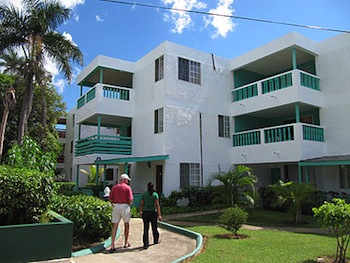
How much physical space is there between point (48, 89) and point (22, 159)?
20.5 meters

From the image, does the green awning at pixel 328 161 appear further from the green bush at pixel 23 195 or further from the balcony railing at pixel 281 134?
the green bush at pixel 23 195

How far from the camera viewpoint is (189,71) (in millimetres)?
17844

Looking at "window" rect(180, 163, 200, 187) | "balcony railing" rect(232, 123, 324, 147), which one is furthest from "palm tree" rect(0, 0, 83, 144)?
"balcony railing" rect(232, 123, 324, 147)

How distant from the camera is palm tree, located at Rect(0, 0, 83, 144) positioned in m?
16.5

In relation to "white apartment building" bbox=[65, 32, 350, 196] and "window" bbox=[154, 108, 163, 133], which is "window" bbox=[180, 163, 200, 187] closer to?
"white apartment building" bbox=[65, 32, 350, 196]

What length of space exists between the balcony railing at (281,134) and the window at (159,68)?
566 centimetres

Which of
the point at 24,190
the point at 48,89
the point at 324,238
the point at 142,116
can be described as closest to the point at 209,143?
the point at 142,116

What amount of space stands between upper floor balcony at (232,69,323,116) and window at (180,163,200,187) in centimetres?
432

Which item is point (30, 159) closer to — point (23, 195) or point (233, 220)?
point (23, 195)

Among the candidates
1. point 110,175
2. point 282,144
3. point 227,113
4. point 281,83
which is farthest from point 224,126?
point 110,175

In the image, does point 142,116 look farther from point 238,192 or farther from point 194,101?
point 238,192

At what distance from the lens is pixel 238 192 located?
13367 millimetres

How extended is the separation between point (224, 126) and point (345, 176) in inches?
268

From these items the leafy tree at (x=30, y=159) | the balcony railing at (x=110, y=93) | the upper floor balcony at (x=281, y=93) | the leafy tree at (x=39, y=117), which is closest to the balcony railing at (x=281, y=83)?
the upper floor balcony at (x=281, y=93)
